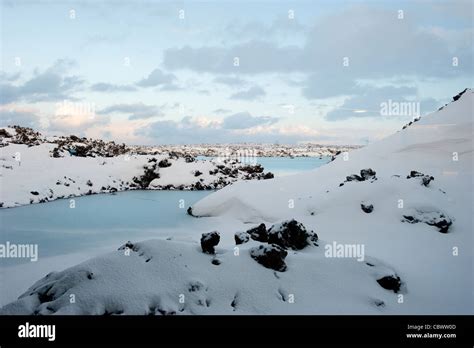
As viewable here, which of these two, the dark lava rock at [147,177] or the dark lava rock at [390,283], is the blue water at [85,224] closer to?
the dark lava rock at [390,283]

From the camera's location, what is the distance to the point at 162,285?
5.30m

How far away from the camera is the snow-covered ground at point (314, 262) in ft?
16.9

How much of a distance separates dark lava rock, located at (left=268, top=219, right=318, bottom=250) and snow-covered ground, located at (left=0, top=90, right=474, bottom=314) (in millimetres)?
24

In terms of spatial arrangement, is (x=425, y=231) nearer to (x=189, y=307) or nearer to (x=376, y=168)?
(x=376, y=168)

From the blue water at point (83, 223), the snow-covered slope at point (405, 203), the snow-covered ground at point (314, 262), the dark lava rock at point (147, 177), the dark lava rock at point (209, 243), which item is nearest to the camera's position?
the snow-covered ground at point (314, 262)

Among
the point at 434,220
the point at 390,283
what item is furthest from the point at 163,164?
the point at 390,283

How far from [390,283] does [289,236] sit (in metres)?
2.29

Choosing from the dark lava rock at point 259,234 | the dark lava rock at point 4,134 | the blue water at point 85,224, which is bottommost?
the blue water at point 85,224

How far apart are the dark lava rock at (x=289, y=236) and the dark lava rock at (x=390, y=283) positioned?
6.39 feet

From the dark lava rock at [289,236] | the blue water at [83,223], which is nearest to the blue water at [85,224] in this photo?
the blue water at [83,223]

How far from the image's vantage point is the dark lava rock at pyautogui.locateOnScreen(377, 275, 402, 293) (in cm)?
648

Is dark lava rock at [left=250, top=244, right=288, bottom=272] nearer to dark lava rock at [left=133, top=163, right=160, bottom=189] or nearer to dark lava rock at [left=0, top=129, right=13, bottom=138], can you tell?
dark lava rock at [left=133, top=163, right=160, bottom=189]

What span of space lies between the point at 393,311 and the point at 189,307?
10.8 feet

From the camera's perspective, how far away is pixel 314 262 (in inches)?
264
